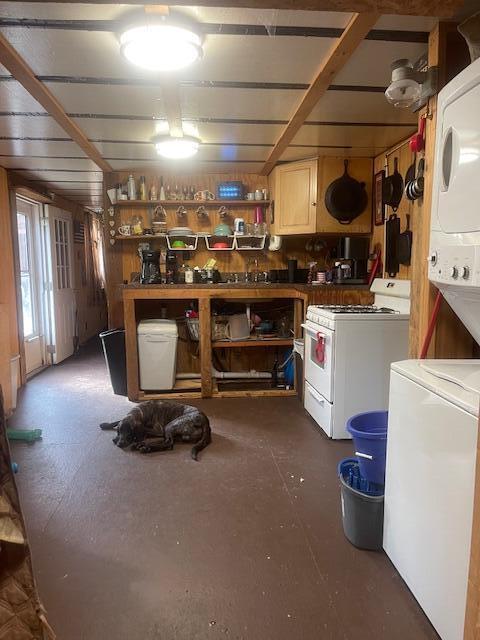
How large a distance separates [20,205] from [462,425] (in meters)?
4.82

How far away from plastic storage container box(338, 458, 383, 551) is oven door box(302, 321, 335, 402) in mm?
1050

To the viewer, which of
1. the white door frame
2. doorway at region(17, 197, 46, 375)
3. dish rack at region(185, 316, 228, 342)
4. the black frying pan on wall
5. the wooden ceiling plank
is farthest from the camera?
the white door frame

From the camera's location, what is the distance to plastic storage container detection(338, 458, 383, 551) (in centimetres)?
173

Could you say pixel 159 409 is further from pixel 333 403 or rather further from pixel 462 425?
pixel 462 425

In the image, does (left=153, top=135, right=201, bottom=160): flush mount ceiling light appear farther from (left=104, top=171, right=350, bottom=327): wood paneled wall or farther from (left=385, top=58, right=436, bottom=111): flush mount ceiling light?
(left=385, top=58, right=436, bottom=111): flush mount ceiling light

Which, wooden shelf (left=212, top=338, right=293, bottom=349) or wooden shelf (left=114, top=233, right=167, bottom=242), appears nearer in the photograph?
wooden shelf (left=212, top=338, right=293, bottom=349)

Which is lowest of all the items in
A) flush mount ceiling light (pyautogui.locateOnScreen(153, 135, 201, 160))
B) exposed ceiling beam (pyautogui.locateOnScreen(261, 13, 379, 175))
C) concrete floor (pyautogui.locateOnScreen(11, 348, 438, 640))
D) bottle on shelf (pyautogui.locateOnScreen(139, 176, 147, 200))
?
concrete floor (pyautogui.locateOnScreen(11, 348, 438, 640))

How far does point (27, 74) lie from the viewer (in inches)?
80.0

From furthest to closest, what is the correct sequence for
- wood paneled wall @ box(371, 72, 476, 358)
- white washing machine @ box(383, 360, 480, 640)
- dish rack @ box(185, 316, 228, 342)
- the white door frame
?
the white door frame
dish rack @ box(185, 316, 228, 342)
wood paneled wall @ box(371, 72, 476, 358)
white washing machine @ box(383, 360, 480, 640)

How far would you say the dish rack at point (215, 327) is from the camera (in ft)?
13.0

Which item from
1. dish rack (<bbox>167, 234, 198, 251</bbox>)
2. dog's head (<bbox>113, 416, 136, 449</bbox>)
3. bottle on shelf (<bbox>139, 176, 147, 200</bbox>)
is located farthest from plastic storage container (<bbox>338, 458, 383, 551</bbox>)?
bottle on shelf (<bbox>139, 176, 147, 200</bbox>)

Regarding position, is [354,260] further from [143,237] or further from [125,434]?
[125,434]

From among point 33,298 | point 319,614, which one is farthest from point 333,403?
point 33,298

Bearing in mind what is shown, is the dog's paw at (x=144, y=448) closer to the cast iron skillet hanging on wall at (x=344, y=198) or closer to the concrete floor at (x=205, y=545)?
the concrete floor at (x=205, y=545)
